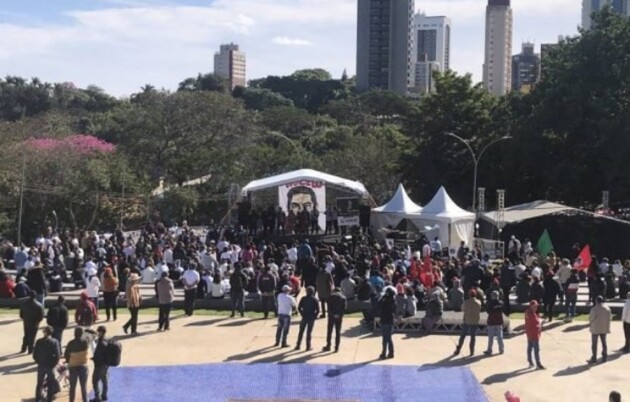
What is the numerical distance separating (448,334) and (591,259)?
7289 mm

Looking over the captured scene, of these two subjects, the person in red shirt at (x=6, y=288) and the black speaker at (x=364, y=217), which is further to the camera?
the black speaker at (x=364, y=217)

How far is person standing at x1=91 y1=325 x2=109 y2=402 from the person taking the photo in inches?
467

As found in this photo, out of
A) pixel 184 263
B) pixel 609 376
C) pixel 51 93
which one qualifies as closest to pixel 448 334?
pixel 609 376

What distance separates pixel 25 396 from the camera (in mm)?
12719

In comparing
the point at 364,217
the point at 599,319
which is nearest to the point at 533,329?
the point at 599,319

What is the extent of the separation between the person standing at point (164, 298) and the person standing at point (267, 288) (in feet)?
7.13

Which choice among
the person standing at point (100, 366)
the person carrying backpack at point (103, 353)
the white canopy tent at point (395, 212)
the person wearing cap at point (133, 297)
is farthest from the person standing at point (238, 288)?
the white canopy tent at point (395, 212)

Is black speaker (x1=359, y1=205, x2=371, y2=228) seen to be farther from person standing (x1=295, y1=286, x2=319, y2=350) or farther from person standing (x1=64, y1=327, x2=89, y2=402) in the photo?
person standing (x1=64, y1=327, x2=89, y2=402)

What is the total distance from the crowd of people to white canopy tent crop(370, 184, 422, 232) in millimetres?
4583

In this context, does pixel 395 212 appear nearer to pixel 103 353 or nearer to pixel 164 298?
pixel 164 298

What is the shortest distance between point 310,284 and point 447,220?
9.36 meters

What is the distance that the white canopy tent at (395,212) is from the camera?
3044 centimetres

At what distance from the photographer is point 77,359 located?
38.3ft

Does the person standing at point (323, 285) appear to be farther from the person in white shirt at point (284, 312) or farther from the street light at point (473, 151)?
the street light at point (473, 151)
